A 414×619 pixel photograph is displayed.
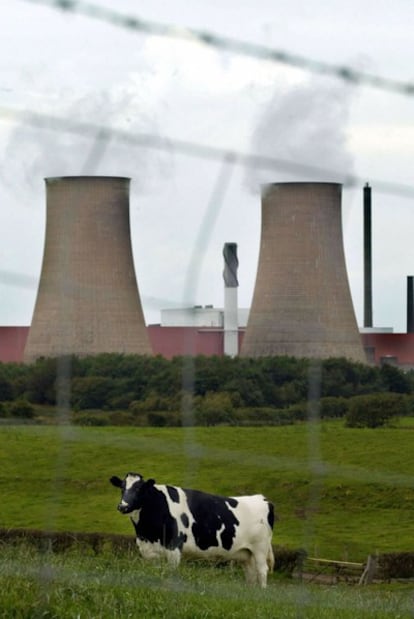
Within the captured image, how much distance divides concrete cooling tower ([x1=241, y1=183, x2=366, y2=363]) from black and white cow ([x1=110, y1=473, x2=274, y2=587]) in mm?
17621

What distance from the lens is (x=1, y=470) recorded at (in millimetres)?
16094

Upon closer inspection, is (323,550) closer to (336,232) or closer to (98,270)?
(98,270)

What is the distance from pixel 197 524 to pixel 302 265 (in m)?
19.4

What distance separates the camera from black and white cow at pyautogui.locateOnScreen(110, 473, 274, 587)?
23.6 ft

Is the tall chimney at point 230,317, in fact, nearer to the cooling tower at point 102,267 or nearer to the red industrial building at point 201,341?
the red industrial building at point 201,341

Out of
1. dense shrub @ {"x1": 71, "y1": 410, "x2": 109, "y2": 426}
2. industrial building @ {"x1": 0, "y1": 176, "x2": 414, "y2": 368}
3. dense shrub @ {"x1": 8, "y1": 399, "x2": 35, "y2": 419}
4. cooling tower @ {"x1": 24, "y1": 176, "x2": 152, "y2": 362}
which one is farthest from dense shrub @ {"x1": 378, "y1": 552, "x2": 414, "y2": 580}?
cooling tower @ {"x1": 24, "y1": 176, "x2": 152, "y2": 362}

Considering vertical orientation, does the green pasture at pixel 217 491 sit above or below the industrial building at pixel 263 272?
below

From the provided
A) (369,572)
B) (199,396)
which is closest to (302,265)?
(369,572)

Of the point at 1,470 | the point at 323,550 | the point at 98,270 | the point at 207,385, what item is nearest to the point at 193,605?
the point at 207,385

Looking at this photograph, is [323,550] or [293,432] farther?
[323,550]

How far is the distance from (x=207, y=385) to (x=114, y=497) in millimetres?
12708

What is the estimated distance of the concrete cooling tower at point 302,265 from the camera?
2609 centimetres

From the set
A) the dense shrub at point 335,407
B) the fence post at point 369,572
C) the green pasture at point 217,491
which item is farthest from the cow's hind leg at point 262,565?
the green pasture at point 217,491

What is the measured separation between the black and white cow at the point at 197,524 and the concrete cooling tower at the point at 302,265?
57.8 feet
